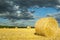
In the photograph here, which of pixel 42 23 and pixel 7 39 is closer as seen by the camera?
pixel 7 39

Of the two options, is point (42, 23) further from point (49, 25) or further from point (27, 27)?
point (27, 27)

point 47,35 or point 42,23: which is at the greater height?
point 42,23

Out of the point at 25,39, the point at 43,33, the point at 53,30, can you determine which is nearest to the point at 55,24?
the point at 53,30

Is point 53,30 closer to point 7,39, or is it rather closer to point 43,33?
point 43,33

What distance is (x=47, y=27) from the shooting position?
12.3 feet

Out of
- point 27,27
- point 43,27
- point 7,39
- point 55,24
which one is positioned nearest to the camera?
point 7,39

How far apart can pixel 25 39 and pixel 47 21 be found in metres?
0.86

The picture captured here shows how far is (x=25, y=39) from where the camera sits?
3.06 meters

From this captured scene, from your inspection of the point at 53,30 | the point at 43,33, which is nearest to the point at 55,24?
the point at 53,30

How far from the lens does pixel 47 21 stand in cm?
375

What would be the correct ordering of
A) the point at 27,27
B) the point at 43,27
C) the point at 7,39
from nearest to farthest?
the point at 7,39 < the point at 43,27 < the point at 27,27

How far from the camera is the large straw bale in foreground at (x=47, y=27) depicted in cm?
373

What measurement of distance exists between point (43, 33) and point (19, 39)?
0.85 metres

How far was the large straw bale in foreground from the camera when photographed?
3730mm
